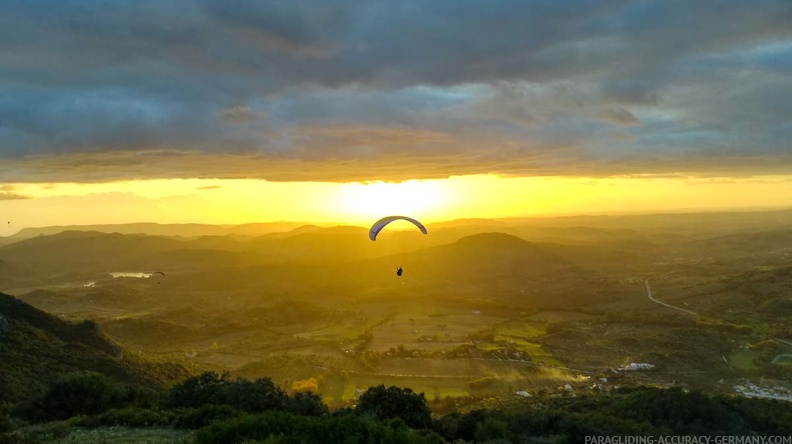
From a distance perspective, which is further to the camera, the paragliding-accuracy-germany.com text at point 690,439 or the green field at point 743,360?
the green field at point 743,360

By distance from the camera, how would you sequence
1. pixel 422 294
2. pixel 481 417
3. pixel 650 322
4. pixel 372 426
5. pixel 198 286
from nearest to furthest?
pixel 372 426 < pixel 481 417 < pixel 650 322 < pixel 422 294 < pixel 198 286

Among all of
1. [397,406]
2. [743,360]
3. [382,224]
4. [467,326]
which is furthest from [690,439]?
[467,326]

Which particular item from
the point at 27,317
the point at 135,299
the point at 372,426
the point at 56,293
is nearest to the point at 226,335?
the point at 27,317

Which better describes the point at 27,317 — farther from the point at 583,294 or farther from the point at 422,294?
the point at 583,294

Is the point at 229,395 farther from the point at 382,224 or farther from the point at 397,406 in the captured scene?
the point at 382,224

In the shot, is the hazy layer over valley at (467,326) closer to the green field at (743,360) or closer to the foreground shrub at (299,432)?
the green field at (743,360)

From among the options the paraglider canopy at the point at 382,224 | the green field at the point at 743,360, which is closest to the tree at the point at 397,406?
the paraglider canopy at the point at 382,224
